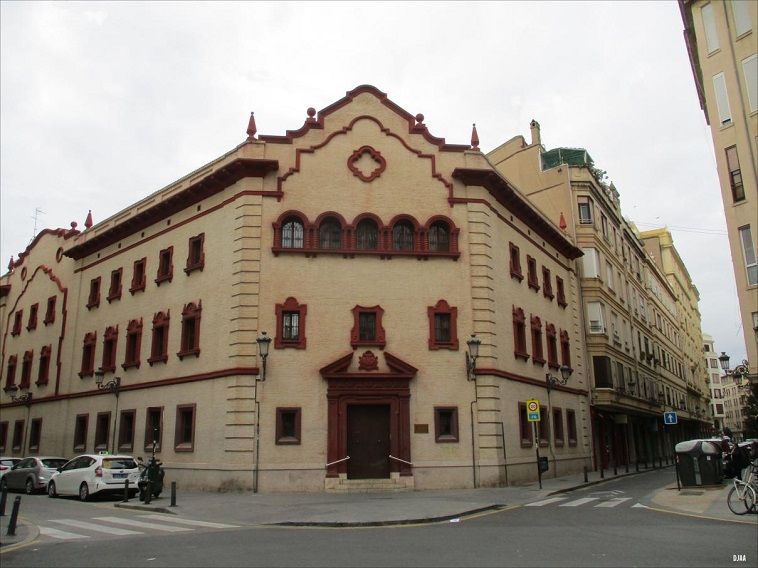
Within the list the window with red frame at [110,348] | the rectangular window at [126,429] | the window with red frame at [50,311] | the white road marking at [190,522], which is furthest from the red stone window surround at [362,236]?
the window with red frame at [50,311]

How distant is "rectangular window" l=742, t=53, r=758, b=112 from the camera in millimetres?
21656

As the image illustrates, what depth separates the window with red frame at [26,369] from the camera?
126ft

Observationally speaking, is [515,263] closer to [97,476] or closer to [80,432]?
[97,476]

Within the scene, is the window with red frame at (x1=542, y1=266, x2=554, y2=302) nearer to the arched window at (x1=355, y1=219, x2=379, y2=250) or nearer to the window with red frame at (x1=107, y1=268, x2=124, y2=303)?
the arched window at (x1=355, y1=219, x2=379, y2=250)

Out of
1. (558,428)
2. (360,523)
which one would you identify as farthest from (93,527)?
(558,428)

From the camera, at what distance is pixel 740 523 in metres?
13.0

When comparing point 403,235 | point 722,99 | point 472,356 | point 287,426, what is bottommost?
point 287,426

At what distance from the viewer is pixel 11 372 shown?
135 ft

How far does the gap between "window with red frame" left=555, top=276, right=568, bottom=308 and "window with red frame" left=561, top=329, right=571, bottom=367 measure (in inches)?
58.9

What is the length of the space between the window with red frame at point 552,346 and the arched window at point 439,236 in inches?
363

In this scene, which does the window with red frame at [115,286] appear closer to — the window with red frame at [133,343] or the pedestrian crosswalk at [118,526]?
the window with red frame at [133,343]

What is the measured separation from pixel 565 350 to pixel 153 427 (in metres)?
20.9

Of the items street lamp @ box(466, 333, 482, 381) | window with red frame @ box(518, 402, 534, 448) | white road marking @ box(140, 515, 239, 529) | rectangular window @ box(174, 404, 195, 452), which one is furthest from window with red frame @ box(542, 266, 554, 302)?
white road marking @ box(140, 515, 239, 529)

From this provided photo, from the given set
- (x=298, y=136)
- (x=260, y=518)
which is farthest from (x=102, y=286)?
(x=260, y=518)
